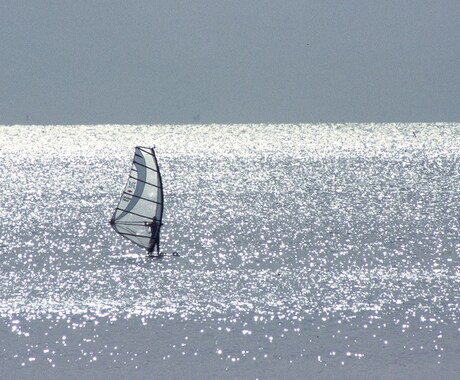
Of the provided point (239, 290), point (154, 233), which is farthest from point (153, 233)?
point (239, 290)

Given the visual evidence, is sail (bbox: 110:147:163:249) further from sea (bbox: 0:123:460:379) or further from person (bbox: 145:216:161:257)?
sea (bbox: 0:123:460:379)

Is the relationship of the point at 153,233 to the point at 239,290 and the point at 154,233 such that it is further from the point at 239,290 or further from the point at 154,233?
the point at 239,290

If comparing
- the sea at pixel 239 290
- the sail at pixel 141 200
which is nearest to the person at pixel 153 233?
the sail at pixel 141 200

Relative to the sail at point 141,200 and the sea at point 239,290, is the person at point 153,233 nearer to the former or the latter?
the sail at point 141,200

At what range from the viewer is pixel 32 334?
29531 millimetres

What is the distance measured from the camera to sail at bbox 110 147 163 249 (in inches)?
1640

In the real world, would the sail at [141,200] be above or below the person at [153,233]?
above

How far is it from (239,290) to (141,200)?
7.42m

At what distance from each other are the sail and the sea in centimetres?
181

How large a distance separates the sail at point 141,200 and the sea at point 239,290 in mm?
1809

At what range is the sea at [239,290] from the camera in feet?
86.3

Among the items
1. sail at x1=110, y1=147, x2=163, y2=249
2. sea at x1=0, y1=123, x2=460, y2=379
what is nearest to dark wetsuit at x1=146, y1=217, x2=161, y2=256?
sail at x1=110, y1=147, x2=163, y2=249

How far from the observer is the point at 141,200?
4197 centimetres

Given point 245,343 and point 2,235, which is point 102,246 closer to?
point 2,235
